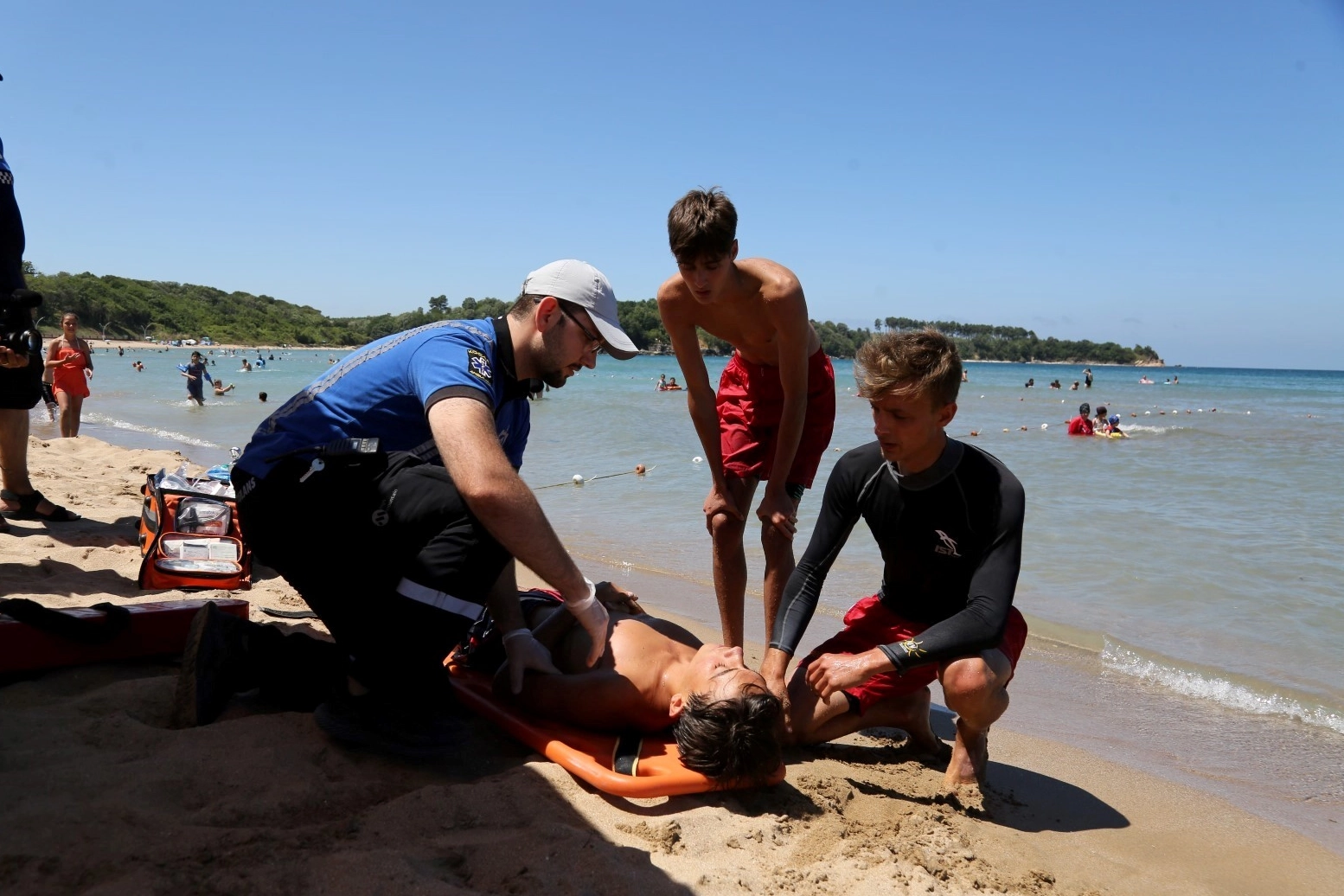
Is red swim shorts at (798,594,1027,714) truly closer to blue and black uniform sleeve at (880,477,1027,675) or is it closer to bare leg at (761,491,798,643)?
blue and black uniform sleeve at (880,477,1027,675)

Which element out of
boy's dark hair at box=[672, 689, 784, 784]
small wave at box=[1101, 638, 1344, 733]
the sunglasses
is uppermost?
the sunglasses

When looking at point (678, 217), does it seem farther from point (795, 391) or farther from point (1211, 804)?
point (1211, 804)

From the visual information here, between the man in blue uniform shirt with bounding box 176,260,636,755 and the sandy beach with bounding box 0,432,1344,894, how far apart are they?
0.20 metres

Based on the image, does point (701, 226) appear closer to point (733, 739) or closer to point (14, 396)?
point (733, 739)

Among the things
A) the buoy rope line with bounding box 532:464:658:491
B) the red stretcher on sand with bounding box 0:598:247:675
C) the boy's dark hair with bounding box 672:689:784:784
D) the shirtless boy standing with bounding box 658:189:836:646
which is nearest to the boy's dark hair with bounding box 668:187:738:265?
the shirtless boy standing with bounding box 658:189:836:646

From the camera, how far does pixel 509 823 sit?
2.38m

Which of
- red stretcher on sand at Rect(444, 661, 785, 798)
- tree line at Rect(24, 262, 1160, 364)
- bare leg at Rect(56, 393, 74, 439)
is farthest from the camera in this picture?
tree line at Rect(24, 262, 1160, 364)

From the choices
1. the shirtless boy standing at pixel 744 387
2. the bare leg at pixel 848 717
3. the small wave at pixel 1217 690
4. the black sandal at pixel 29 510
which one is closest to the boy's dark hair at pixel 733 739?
the bare leg at pixel 848 717

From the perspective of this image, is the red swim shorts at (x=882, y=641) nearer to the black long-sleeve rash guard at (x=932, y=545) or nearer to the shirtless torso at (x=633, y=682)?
the black long-sleeve rash guard at (x=932, y=545)

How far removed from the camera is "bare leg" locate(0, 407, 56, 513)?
544cm

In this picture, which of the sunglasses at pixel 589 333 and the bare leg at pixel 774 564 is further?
the bare leg at pixel 774 564

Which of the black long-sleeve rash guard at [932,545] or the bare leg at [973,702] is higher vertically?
the black long-sleeve rash guard at [932,545]

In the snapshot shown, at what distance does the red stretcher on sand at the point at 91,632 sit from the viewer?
2969mm

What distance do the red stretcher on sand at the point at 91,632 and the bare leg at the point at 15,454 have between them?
293cm
